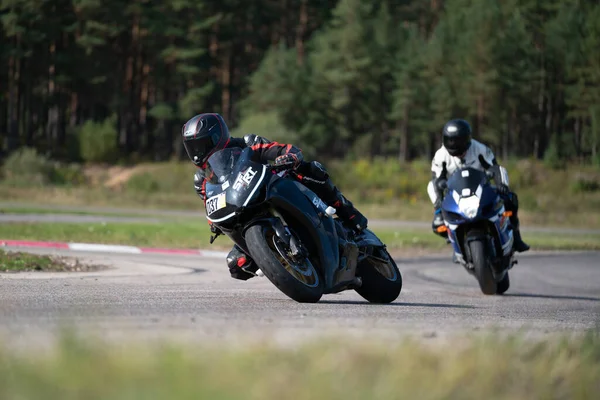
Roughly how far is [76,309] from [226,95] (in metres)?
68.6

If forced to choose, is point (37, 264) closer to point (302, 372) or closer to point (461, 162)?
point (461, 162)

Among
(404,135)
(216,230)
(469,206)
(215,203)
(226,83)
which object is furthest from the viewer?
(404,135)

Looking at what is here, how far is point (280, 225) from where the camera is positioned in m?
8.13

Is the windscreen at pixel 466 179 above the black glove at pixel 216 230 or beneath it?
above

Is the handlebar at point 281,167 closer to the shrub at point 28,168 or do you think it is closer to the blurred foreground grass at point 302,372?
the blurred foreground grass at point 302,372

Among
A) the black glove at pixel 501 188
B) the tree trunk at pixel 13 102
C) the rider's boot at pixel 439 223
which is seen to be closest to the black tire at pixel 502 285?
the rider's boot at pixel 439 223

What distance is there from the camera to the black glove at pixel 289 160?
862cm

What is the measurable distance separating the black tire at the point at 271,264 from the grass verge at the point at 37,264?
494 cm

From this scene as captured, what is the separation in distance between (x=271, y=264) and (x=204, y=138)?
1406 mm

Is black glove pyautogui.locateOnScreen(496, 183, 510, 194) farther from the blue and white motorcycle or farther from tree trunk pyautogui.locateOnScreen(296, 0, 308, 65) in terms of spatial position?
tree trunk pyautogui.locateOnScreen(296, 0, 308, 65)

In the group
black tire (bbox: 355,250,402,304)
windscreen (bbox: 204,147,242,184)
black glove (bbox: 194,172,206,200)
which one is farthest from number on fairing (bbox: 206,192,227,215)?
black tire (bbox: 355,250,402,304)

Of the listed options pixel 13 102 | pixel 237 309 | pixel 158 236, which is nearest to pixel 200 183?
pixel 237 309

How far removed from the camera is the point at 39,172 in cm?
5222

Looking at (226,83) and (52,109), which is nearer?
(52,109)
